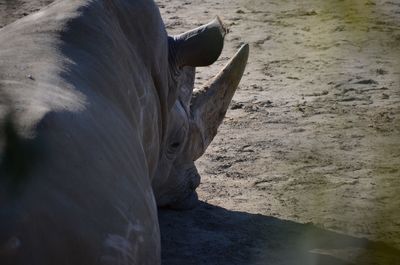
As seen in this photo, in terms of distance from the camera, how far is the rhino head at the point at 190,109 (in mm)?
4793

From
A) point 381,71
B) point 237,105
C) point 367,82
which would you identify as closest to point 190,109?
point 237,105

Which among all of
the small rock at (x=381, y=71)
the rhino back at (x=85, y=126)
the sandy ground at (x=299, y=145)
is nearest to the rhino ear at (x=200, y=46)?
the rhino back at (x=85, y=126)

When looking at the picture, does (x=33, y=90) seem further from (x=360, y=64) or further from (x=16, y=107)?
(x=360, y=64)

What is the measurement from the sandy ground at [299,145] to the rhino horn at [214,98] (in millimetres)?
300

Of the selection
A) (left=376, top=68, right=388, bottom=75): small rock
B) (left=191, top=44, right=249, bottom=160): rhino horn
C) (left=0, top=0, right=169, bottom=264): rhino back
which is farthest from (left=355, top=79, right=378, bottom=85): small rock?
(left=0, top=0, right=169, bottom=264): rhino back

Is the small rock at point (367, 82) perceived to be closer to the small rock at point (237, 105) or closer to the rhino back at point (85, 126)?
the small rock at point (237, 105)

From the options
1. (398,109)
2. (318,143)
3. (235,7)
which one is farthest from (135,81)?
(235,7)

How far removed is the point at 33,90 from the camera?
3.19 meters

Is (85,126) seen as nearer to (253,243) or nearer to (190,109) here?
(253,243)

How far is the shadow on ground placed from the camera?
4754 mm

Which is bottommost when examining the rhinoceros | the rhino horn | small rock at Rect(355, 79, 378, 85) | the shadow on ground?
small rock at Rect(355, 79, 378, 85)

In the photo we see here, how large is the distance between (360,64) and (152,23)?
378cm

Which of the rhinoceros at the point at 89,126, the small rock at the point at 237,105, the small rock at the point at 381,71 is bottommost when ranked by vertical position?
the small rock at the point at 381,71

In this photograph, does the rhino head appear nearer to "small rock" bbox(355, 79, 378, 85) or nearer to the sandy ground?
the sandy ground
